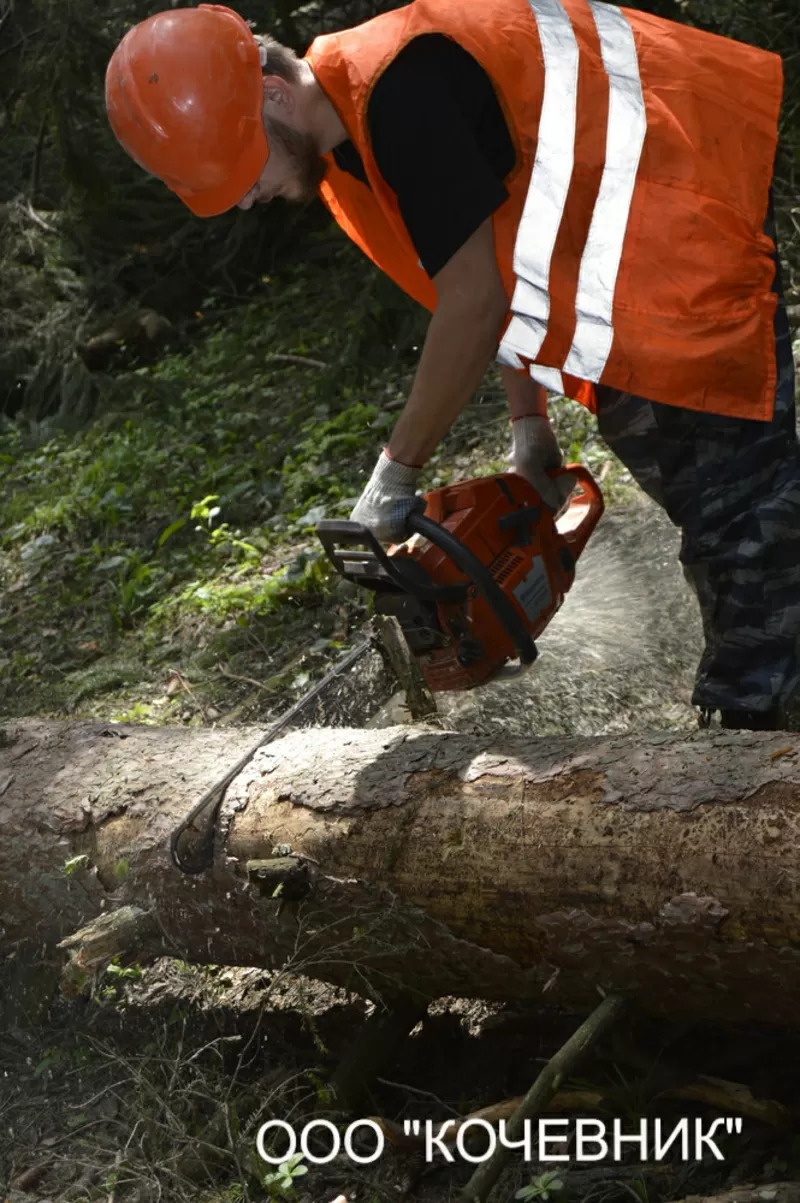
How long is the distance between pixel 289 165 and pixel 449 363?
0.64 metres

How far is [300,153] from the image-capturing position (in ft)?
8.89

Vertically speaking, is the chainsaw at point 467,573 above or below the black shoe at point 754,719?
above

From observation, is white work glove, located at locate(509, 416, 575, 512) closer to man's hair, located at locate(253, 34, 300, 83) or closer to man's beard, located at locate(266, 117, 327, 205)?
man's beard, located at locate(266, 117, 327, 205)

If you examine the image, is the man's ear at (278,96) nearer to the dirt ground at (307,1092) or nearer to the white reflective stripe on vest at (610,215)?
the white reflective stripe on vest at (610,215)

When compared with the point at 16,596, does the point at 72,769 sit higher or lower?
higher

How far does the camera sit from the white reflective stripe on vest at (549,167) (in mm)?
2520

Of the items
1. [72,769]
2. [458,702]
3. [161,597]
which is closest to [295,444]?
[161,597]

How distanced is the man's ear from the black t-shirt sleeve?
0.32 meters

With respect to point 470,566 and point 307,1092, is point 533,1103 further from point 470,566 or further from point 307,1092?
point 470,566

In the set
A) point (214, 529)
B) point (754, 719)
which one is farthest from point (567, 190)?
point (214, 529)

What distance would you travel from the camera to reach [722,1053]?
2438mm

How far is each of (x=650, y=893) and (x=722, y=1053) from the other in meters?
0.56

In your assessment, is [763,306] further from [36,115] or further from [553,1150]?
[36,115]

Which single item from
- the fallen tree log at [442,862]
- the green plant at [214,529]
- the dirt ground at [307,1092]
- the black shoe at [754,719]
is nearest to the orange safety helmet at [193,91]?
the fallen tree log at [442,862]
